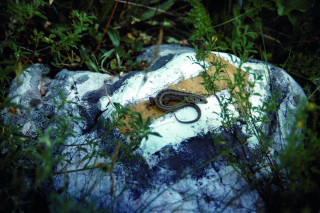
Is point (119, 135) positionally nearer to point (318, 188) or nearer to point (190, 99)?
point (190, 99)

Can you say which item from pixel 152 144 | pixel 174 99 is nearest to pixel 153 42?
pixel 174 99

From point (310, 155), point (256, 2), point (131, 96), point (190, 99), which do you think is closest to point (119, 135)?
point (131, 96)

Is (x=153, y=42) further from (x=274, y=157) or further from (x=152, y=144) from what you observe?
(x=274, y=157)

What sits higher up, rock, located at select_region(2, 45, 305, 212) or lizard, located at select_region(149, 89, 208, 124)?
lizard, located at select_region(149, 89, 208, 124)

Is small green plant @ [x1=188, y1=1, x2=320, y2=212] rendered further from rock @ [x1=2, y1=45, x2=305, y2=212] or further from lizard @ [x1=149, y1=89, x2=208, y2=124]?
lizard @ [x1=149, y1=89, x2=208, y2=124]

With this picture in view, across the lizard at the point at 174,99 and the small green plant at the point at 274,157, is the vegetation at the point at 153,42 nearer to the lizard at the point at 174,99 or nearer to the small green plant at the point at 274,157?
the small green plant at the point at 274,157

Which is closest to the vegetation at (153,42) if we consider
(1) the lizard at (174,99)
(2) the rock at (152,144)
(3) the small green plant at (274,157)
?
(3) the small green plant at (274,157)

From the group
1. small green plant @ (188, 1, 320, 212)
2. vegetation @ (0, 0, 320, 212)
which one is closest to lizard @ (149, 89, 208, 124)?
small green plant @ (188, 1, 320, 212)

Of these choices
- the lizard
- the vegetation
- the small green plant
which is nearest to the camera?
the small green plant
